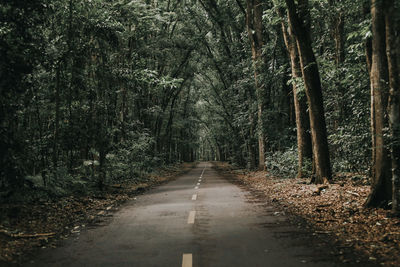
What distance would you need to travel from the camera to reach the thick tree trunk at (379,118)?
809cm

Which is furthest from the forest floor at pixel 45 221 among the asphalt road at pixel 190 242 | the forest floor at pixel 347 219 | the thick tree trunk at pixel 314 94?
the thick tree trunk at pixel 314 94

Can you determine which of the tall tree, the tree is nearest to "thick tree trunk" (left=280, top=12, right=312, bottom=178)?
the tall tree

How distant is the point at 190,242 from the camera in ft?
21.3

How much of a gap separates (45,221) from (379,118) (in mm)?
8561

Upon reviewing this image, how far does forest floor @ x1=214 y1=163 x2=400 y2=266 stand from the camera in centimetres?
572

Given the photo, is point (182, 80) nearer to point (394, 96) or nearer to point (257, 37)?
point (257, 37)

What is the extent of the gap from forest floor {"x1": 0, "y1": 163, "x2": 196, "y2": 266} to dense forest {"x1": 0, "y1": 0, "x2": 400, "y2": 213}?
0.72m

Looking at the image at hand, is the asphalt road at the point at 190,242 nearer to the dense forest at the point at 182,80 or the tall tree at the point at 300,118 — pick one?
the dense forest at the point at 182,80

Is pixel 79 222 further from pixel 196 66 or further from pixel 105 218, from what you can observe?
pixel 196 66

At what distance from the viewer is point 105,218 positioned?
9.41 metres

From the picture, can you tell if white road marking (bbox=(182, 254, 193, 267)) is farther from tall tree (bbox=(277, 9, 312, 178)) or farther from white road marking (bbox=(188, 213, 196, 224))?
tall tree (bbox=(277, 9, 312, 178))

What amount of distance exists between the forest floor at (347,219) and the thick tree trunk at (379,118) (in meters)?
0.46

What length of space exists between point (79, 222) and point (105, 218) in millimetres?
707

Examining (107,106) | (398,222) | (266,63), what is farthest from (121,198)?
(266,63)
